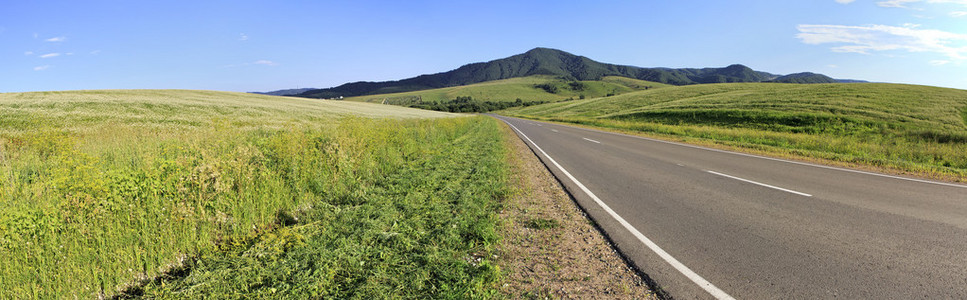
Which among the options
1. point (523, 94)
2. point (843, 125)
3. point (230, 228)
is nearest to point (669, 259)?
point (230, 228)

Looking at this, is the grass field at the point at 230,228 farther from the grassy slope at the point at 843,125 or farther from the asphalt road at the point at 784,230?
the grassy slope at the point at 843,125

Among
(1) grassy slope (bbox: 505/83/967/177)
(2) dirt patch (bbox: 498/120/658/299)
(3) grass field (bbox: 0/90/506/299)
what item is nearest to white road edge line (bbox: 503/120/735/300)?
(2) dirt patch (bbox: 498/120/658/299)

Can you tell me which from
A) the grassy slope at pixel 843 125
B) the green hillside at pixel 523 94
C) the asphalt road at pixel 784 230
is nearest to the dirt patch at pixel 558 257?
the asphalt road at pixel 784 230

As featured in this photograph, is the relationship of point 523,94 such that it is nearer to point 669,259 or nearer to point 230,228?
point 230,228

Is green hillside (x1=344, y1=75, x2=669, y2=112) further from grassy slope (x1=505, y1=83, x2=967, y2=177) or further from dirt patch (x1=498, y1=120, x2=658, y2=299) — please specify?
dirt patch (x1=498, y1=120, x2=658, y2=299)

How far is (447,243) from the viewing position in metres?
4.25

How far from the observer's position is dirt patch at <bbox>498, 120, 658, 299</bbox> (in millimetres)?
3312

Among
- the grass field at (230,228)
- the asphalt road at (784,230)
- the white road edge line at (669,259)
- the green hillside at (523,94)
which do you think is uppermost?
the green hillside at (523,94)

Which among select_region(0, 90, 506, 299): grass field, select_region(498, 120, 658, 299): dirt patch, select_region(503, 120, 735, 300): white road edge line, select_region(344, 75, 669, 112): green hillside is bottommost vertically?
select_region(498, 120, 658, 299): dirt patch

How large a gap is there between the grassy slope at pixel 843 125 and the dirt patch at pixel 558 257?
11617 millimetres

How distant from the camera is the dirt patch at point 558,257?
3312mm

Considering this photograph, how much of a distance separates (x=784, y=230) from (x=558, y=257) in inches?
133

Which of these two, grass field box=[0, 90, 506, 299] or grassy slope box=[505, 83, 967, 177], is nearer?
grass field box=[0, 90, 506, 299]

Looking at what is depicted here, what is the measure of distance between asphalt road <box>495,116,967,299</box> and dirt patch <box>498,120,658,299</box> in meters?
0.29
